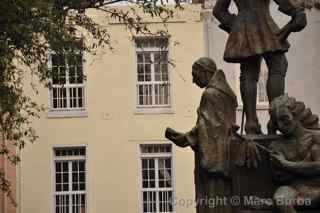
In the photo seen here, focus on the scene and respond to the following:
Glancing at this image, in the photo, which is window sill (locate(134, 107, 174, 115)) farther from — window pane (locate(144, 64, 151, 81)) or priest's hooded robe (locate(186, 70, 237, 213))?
priest's hooded robe (locate(186, 70, 237, 213))

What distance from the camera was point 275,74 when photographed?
30.1 feet

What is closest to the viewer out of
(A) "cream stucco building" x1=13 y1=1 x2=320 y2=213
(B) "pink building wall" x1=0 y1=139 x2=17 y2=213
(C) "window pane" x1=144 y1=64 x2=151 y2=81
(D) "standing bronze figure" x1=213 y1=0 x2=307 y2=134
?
(D) "standing bronze figure" x1=213 y1=0 x2=307 y2=134

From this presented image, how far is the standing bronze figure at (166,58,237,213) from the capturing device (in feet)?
27.8

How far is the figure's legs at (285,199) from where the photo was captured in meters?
7.95

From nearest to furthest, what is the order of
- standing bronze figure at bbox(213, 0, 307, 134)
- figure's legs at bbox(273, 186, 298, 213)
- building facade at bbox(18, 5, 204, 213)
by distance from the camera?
figure's legs at bbox(273, 186, 298, 213) < standing bronze figure at bbox(213, 0, 307, 134) < building facade at bbox(18, 5, 204, 213)

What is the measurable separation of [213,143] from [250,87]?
42.5 inches

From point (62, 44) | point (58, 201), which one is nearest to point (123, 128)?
point (58, 201)

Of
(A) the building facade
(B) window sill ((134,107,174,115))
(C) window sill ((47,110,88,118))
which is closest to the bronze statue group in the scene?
(A) the building facade

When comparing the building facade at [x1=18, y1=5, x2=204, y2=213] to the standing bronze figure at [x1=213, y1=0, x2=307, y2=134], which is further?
the building facade at [x1=18, y1=5, x2=204, y2=213]

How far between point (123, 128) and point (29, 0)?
50.7 feet

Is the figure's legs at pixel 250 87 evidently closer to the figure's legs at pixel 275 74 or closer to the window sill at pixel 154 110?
the figure's legs at pixel 275 74

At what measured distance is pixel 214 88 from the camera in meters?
8.80

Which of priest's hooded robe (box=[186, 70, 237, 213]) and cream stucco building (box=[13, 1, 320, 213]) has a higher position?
cream stucco building (box=[13, 1, 320, 213])

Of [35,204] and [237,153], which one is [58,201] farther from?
[237,153]
